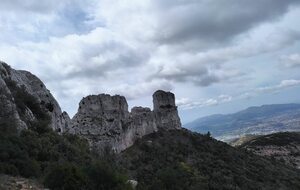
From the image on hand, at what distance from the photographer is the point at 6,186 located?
2288cm

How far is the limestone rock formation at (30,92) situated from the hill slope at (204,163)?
13545 mm

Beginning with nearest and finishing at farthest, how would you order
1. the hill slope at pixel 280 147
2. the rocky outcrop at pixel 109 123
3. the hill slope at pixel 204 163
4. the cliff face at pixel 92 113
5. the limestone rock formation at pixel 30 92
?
1. the limestone rock formation at pixel 30 92
2. the cliff face at pixel 92 113
3. the hill slope at pixel 204 163
4. the rocky outcrop at pixel 109 123
5. the hill slope at pixel 280 147

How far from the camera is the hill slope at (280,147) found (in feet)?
451

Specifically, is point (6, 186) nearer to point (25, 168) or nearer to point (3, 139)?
point (25, 168)

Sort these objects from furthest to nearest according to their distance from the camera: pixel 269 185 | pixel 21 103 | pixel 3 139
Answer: pixel 269 185 < pixel 21 103 < pixel 3 139

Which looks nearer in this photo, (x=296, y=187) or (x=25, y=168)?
(x=25, y=168)

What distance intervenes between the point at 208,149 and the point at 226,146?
865cm

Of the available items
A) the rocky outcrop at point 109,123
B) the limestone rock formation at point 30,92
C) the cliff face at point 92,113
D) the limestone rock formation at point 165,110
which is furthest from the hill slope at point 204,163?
the limestone rock formation at point 30,92

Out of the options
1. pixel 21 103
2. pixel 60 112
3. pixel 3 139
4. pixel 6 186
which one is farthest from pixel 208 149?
pixel 6 186

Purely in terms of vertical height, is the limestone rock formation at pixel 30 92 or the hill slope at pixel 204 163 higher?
the limestone rock formation at pixel 30 92

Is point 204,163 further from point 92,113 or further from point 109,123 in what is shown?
point 92,113

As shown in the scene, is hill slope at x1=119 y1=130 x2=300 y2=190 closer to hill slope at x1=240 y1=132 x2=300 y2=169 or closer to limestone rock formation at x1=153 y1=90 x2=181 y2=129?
limestone rock formation at x1=153 y1=90 x2=181 y2=129

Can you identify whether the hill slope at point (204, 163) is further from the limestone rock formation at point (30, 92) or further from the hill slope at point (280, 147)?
the hill slope at point (280, 147)

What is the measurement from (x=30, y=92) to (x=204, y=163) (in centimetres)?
4336
